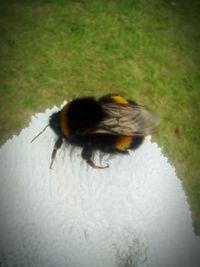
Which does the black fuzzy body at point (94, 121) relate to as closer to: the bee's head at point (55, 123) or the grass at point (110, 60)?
the bee's head at point (55, 123)

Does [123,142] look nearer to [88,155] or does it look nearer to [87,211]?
[88,155]

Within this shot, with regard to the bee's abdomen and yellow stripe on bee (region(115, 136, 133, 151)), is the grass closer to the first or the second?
the bee's abdomen

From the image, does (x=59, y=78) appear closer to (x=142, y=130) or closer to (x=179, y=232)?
(x=142, y=130)

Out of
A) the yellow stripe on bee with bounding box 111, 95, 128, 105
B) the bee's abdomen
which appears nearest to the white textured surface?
the bee's abdomen

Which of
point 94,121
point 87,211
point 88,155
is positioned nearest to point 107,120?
point 94,121

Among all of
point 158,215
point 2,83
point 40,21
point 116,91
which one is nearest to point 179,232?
point 158,215

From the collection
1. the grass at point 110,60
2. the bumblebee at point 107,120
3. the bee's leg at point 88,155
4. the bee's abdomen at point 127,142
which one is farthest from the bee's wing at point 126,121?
the grass at point 110,60

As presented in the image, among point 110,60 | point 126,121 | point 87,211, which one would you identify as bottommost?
point 87,211
